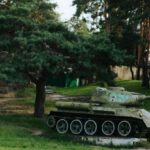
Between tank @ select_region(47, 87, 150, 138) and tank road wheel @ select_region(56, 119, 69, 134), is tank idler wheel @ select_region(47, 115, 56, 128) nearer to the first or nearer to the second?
tank @ select_region(47, 87, 150, 138)

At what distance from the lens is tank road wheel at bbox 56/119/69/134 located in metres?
19.2

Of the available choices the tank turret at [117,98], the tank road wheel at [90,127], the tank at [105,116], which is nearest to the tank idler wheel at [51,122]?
the tank at [105,116]

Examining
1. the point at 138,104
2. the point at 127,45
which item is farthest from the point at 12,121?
the point at 127,45

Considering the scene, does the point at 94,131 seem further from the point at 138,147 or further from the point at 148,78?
the point at 148,78

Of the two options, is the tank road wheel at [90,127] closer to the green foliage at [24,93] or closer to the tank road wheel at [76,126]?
the tank road wheel at [76,126]

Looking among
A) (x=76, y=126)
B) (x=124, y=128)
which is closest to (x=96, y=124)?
(x=76, y=126)

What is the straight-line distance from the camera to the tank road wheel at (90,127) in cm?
1870

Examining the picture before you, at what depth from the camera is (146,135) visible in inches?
737

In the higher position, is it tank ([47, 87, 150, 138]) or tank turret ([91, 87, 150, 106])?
tank turret ([91, 87, 150, 106])

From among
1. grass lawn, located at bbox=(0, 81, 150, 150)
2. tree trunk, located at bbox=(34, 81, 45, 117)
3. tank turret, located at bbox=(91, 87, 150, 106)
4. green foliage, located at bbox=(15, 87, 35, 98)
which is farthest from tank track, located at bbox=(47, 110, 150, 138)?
green foliage, located at bbox=(15, 87, 35, 98)

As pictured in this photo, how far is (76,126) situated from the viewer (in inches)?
749

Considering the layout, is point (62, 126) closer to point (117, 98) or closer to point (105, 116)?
point (105, 116)

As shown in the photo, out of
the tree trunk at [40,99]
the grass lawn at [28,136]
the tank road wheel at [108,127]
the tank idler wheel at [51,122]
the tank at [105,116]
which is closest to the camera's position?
the grass lawn at [28,136]

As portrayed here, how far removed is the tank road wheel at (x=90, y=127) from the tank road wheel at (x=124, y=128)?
88cm
